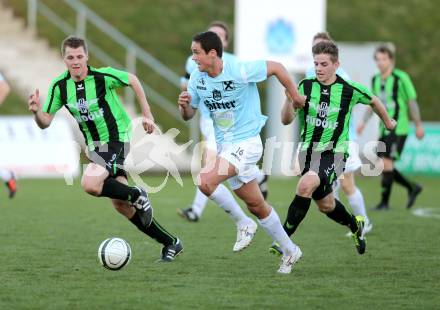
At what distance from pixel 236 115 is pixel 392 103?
5.53 meters

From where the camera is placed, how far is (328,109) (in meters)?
8.12

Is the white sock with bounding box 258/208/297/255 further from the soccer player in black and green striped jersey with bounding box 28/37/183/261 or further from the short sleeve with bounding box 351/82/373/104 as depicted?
the short sleeve with bounding box 351/82/373/104

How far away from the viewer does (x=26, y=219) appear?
37.8ft

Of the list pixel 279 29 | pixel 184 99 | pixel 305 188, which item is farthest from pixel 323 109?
pixel 279 29

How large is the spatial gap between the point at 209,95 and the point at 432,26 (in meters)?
19.6

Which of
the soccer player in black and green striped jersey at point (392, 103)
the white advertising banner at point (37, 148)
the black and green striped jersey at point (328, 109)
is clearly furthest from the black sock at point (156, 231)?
the white advertising banner at point (37, 148)

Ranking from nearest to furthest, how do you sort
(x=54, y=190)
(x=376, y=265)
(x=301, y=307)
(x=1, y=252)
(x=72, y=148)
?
(x=301, y=307) < (x=376, y=265) < (x=1, y=252) < (x=54, y=190) < (x=72, y=148)

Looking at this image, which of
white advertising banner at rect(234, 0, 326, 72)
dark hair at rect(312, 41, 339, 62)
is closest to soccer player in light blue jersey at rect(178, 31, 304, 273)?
dark hair at rect(312, 41, 339, 62)

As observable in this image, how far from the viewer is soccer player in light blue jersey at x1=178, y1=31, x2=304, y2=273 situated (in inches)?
299

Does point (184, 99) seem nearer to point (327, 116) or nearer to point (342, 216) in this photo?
point (327, 116)

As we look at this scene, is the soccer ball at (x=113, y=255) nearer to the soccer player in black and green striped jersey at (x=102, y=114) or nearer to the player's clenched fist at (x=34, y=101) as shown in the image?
the soccer player in black and green striped jersey at (x=102, y=114)

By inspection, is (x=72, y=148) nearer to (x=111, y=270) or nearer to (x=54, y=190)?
(x=54, y=190)

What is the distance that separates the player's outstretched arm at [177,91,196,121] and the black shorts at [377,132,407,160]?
5.64 metres

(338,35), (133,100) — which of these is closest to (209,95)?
(133,100)
